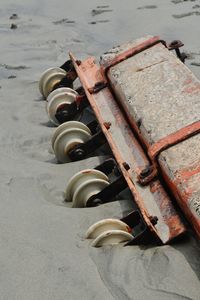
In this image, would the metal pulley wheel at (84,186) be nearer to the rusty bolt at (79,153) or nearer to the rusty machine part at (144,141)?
the rusty machine part at (144,141)

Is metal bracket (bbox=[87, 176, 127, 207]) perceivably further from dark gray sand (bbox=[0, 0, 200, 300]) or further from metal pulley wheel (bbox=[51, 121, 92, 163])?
metal pulley wheel (bbox=[51, 121, 92, 163])

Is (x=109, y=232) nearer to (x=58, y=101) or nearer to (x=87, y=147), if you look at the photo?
(x=87, y=147)

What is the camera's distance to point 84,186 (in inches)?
178

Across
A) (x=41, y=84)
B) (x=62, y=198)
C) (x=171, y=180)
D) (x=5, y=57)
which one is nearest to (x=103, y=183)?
(x=62, y=198)


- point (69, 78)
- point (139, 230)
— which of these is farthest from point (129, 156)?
point (69, 78)

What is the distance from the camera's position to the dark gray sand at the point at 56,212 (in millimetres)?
3441

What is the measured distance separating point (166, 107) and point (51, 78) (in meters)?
2.29

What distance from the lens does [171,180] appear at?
4023 mm

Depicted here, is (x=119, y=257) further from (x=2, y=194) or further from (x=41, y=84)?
(x=41, y=84)

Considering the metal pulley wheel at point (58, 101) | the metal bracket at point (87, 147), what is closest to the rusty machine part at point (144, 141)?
the metal bracket at point (87, 147)

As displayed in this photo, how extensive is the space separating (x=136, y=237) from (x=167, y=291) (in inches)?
21.7

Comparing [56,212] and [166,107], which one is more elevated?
[166,107]

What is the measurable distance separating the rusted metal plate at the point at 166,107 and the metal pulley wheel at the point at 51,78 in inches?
37.0

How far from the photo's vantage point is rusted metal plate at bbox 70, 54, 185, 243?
12.9ft
